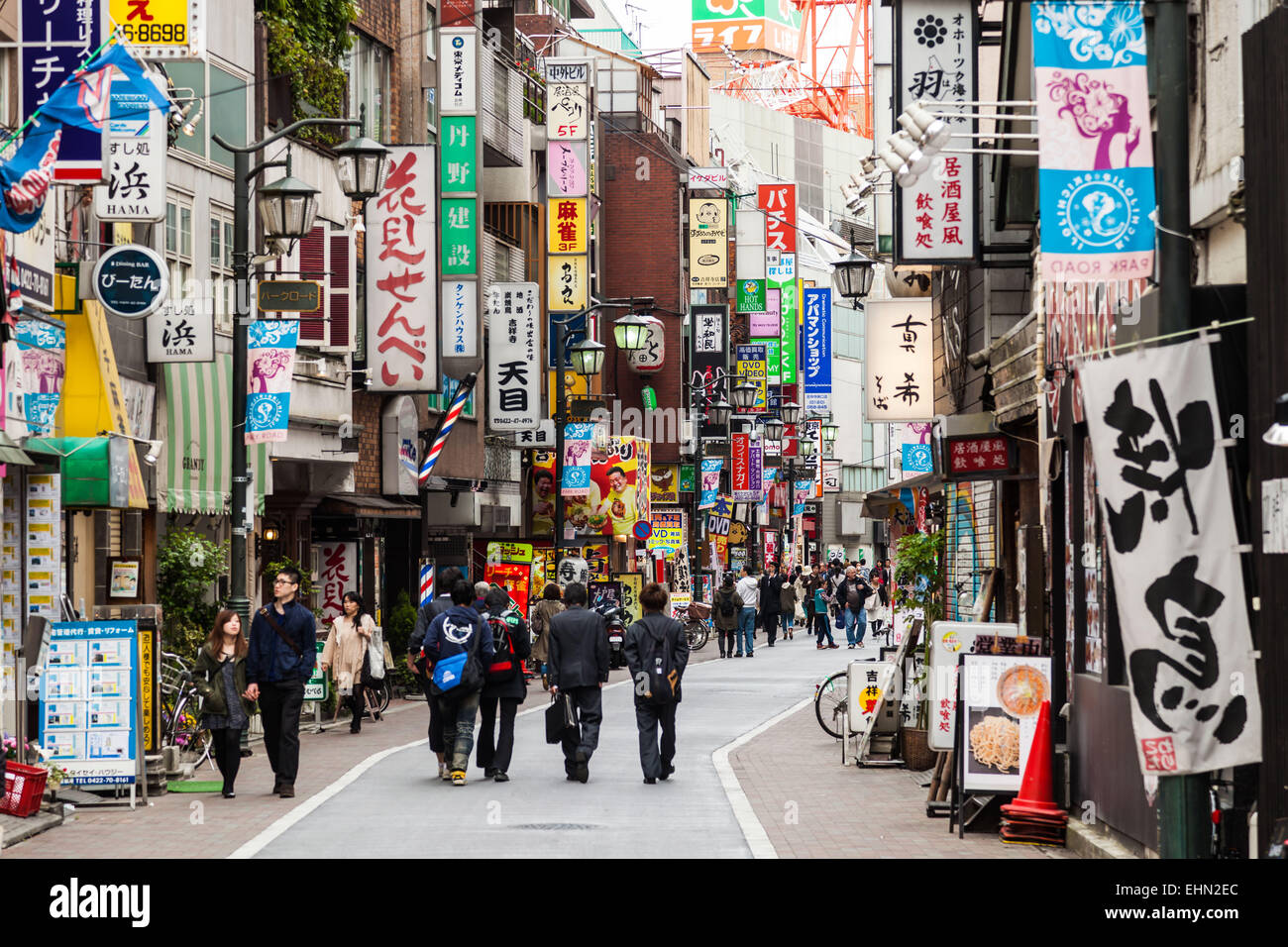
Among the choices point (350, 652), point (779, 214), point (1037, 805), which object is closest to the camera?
point (1037, 805)

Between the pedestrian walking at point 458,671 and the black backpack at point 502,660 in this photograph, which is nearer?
the pedestrian walking at point 458,671

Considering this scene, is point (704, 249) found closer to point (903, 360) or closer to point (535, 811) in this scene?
point (903, 360)

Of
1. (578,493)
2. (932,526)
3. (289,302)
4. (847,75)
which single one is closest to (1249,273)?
(289,302)

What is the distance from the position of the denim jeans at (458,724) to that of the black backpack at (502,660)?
1.01 ft

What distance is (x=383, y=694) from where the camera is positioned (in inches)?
1107

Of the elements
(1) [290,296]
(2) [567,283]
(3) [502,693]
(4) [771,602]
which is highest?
(2) [567,283]

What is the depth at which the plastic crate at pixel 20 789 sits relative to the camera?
14.5m

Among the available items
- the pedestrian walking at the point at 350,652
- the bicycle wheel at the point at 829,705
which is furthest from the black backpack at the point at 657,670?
the pedestrian walking at the point at 350,652

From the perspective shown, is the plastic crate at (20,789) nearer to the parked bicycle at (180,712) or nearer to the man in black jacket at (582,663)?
the parked bicycle at (180,712)

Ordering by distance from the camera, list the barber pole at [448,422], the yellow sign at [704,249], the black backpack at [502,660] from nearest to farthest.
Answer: the black backpack at [502,660]
the barber pole at [448,422]
the yellow sign at [704,249]

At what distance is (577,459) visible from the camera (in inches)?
1646

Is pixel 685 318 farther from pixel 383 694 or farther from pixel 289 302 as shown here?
pixel 289 302

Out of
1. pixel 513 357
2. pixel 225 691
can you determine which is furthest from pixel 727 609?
pixel 225 691

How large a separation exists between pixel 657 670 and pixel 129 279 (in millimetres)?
6571
